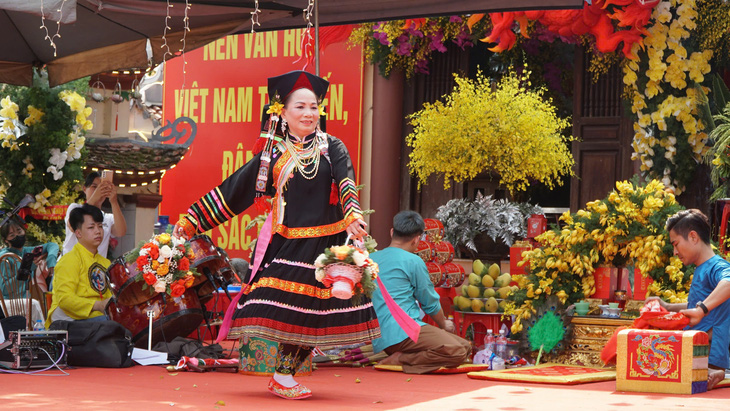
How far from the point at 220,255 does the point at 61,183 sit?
2476 mm

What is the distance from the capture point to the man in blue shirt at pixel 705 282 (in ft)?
18.7

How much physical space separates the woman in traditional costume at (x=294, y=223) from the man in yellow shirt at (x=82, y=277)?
1971mm

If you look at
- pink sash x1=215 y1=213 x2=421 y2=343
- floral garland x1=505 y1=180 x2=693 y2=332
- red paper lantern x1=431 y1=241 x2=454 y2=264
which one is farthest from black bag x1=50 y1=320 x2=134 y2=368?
floral garland x1=505 y1=180 x2=693 y2=332

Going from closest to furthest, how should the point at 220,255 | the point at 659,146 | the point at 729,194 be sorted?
the point at 220,255, the point at 729,194, the point at 659,146

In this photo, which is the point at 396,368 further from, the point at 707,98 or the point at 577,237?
the point at 707,98

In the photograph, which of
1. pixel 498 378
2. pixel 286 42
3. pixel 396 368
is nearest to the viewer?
pixel 498 378

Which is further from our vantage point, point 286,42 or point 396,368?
point 286,42

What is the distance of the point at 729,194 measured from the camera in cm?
781

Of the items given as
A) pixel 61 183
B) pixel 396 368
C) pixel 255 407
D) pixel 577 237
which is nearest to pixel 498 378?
pixel 396 368

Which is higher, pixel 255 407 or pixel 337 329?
pixel 337 329

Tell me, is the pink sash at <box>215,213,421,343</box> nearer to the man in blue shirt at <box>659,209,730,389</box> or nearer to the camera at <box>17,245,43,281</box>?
the man in blue shirt at <box>659,209,730,389</box>

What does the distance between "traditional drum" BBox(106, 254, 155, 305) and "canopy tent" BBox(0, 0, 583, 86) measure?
1.59 m

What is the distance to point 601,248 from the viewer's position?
7129 millimetres

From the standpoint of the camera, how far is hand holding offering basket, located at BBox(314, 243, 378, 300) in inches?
181
